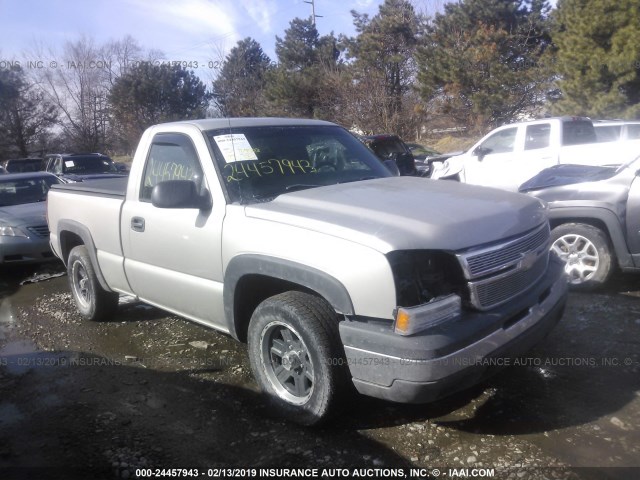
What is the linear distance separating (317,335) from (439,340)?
2.22 feet

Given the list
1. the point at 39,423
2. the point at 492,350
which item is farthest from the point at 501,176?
the point at 39,423

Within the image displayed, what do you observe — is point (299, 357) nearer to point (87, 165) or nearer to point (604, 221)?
point (604, 221)

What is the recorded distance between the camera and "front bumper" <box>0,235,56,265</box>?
7.59 m

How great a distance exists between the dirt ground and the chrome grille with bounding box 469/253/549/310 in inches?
31.1

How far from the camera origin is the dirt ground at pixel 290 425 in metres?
3.05

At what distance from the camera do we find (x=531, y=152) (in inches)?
412

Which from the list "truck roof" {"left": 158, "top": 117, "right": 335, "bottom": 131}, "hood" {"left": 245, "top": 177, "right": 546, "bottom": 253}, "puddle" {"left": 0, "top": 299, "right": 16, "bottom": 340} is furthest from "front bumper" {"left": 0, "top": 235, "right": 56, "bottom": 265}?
"hood" {"left": 245, "top": 177, "right": 546, "bottom": 253}

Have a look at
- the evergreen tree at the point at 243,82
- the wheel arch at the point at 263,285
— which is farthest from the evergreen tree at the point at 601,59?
the wheel arch at the point at 263,285

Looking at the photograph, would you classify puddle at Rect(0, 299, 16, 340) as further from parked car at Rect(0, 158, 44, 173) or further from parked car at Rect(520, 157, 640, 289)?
parked car at Rect(0, 158, 44, 173)

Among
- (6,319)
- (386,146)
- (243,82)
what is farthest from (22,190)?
(243,82)

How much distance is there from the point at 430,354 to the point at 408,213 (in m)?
0.83

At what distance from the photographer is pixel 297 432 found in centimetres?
336

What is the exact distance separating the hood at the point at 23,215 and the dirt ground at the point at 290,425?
3466 mm

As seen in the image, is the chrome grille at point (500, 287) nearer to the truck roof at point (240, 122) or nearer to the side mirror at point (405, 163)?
the truck roof at point (240, 122)
